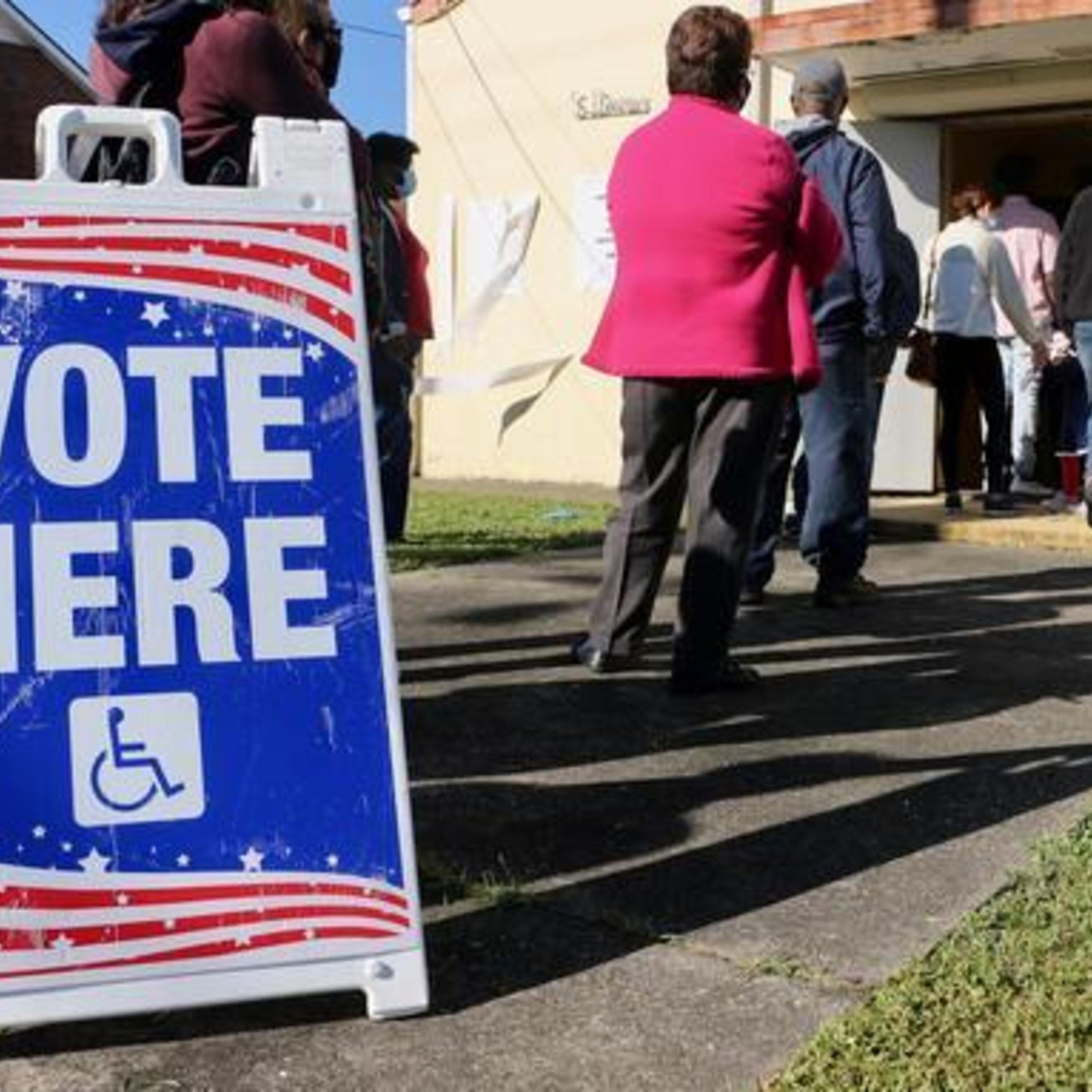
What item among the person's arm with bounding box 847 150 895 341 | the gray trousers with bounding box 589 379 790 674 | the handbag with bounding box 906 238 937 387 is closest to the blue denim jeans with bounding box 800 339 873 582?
the person's arm with bounding box 847 150 895 341

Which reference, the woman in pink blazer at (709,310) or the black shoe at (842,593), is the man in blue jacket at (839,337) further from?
the woman in pink blazer at (709,310)

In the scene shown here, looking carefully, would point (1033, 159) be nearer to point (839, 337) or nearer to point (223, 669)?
point (839, 337)

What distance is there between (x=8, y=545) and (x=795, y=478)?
16.1 feet

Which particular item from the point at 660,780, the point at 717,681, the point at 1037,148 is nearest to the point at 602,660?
the point at 717,681

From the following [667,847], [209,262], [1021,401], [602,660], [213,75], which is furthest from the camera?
[1021,401]

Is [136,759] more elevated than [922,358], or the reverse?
[922,358]

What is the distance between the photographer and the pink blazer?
4.50m

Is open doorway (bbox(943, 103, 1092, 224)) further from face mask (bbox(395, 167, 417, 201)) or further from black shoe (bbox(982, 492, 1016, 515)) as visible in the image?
face mask (bbox(395, 167, 417, 201))

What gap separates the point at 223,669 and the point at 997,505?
22.9ft

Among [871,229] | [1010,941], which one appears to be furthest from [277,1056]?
[871,229]

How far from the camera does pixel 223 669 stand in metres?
2.62

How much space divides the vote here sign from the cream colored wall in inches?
342

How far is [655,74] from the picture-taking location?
11047mm

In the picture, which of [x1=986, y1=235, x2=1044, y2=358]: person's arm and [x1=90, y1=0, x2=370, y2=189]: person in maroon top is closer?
[x1=90, y1=0, x2=370, y2=189]: person in maroon top
